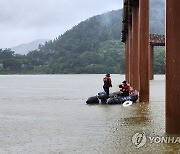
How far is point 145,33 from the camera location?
2205cm

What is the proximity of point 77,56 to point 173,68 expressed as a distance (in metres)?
156

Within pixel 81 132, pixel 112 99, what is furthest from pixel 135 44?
pixel 81 132

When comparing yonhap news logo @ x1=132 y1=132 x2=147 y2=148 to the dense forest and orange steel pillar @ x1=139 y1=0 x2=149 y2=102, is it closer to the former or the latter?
orange steel pillar @ x1=139 y1=0 x2=149 y2=102

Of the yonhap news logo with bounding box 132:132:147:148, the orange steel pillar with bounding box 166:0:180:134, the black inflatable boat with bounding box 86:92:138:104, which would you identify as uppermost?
the orange steel pillar with bounding box 166:0:180:134

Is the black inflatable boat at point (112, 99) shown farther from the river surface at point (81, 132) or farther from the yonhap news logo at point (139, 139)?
the yonhap news logo at point (139, 139)

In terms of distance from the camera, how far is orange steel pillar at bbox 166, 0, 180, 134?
11109mm

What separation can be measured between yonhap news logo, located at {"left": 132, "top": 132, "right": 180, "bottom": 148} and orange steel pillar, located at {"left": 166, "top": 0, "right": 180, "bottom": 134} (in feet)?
1.91

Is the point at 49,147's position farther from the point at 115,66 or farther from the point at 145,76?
the point at 115,66

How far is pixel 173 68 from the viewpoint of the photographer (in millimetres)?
11172

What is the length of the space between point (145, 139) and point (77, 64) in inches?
6247

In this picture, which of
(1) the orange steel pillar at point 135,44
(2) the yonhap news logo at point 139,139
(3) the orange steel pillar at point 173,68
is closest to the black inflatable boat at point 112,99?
(1) the orange steel pillar at point 135,44

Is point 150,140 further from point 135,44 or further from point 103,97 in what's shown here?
point 135,44

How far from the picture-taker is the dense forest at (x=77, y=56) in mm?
163625

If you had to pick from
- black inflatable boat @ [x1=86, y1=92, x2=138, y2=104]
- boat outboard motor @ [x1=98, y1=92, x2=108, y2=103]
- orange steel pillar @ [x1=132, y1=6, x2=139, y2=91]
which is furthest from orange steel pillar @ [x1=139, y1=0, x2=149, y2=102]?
orange steel pillar @ [x1=132, y1=6, x2=139, y2=91]
